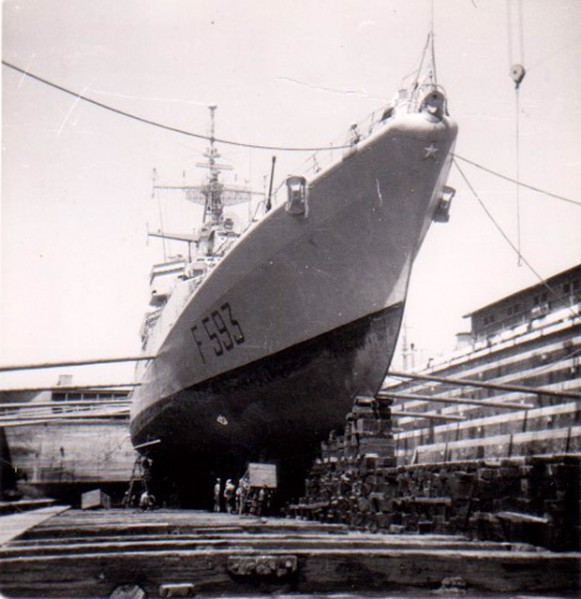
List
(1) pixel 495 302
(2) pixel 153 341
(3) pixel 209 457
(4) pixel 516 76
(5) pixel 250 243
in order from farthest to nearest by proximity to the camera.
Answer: (1) pixel 495 302
(2) pixel 153 341
(3) pixel 209 457
(5) pixel 250 243
(4) pixel 516 76

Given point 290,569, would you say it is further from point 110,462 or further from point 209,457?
point 110,462

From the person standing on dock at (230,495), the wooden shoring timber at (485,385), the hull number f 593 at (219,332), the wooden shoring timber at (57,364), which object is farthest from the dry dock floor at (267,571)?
the person standing on dock at (230,495)

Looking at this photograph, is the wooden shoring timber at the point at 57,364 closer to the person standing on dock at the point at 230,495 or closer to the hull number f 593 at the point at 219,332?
the hull number f 593 at the point at 219,332

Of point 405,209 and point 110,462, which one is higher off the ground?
point 405,209

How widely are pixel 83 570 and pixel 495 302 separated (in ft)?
75.4

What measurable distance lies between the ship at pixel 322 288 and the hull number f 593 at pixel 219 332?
0.02 meters

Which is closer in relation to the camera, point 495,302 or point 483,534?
point 483,534

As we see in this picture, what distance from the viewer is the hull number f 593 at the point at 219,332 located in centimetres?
1244

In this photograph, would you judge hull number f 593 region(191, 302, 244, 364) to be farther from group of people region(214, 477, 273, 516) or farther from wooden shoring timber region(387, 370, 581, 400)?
wooden shoring timber region(387, 370, 581, 400)

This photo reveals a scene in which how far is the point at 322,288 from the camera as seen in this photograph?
37.2 feet

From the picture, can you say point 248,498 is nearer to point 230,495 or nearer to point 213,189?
point 230,495

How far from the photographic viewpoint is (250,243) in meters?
12.2

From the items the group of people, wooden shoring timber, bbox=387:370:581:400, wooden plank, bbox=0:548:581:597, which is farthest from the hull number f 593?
→ wooden plank, bbox=0:548:581:597

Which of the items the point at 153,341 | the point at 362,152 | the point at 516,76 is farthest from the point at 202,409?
the point at 516,76
